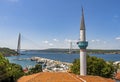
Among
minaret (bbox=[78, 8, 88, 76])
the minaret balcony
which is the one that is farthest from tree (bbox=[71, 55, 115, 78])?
the minaret balcony

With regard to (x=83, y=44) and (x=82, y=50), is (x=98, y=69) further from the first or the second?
(x=83, y=44)

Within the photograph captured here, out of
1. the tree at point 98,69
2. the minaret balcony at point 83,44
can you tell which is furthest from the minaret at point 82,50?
the tree at point 98,69

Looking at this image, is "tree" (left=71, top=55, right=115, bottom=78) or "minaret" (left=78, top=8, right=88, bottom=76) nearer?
"minaret" (left=78, top=8, right=88, bottom=76)

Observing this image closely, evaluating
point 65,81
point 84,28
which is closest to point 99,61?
point 84,28

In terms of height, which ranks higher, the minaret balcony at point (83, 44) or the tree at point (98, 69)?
the minaret balcony at point (83, 44)

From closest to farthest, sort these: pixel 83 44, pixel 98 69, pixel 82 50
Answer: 1. pixel 83 44
2. pixel 82 50
3. pixel 98 69

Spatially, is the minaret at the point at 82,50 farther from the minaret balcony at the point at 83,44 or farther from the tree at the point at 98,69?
the tree at the point at 98,69

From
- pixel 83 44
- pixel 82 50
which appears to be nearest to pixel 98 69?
pixel 82 50

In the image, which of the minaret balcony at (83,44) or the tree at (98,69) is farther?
the tree at (98,69)

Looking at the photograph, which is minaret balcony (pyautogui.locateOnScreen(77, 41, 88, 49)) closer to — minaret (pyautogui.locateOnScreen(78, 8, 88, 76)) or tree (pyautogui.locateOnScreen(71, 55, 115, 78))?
minaret (pyautogui.locateOnScreen(78, 8, 88, 76))

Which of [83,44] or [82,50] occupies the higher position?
[83,44]

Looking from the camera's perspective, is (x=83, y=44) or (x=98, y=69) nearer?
(x=83, y=44)

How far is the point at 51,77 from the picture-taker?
86.0 feet

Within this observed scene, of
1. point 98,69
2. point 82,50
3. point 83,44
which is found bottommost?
point 98,69
